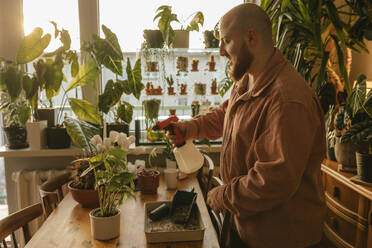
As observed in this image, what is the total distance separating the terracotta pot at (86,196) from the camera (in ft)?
5.04

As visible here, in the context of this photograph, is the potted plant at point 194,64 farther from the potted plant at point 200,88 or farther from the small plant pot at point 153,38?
the small plant pot at point 153,38

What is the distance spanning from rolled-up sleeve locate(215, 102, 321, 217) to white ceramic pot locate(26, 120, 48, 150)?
5.76 ft

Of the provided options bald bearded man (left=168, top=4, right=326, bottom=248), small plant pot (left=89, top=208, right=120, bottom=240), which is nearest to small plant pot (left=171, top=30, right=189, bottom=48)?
bald bearded man (left=168, top=4, right=326, bottom=248)

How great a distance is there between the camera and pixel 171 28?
242 centimetres

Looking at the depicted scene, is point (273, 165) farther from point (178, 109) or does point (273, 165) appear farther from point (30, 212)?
point (178, 109)

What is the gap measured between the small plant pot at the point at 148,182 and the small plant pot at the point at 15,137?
1182 millimetres

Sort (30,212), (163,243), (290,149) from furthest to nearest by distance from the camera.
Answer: (30,212), (163,243), (290,149)

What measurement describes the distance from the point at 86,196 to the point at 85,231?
0.25 metres

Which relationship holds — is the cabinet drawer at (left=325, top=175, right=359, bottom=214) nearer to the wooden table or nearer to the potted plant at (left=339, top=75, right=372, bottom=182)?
the potted plant at (left=339, top=75, right=372, bottom=182)

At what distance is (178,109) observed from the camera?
2656mm

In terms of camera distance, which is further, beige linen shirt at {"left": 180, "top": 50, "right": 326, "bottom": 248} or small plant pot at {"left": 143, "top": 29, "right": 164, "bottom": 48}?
small plant pot at {"left": 143, "top": 29, "right": 164, "bottom": 48}

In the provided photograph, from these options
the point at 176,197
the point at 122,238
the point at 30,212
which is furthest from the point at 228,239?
the point at 30,212

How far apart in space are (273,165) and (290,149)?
77mm

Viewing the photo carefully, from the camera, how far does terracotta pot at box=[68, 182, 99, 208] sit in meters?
1.54
